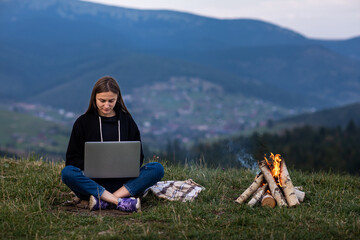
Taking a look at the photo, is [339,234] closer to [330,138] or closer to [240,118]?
[330,138]

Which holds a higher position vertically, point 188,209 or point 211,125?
point 188,209

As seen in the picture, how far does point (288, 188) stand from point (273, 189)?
8.2 inches

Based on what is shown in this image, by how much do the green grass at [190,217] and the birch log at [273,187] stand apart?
253mm

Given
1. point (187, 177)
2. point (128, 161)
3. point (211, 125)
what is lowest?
point (211, 125)

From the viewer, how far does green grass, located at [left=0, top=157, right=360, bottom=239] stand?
421 centimetres

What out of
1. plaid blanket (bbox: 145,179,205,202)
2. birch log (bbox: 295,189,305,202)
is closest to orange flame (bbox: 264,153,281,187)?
birch log (bbox: 295,189,305,202)

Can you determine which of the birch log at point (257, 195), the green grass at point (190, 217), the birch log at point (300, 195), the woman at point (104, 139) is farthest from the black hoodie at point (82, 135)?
the birch log at point (300, 195)

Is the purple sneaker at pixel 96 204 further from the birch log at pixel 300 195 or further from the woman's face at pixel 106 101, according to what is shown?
the birch log at pixel 300 195

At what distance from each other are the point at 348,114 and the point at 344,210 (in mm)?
131814

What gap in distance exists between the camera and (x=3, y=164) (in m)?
7.75

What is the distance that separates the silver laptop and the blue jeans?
5.7 inches

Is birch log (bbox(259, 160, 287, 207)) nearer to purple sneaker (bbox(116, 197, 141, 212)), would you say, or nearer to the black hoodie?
purple sneaker (bbox(116, 197, 141, 212))

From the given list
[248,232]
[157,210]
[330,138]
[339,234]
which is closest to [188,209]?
[157,210]

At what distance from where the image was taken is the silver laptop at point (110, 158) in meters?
5.11
